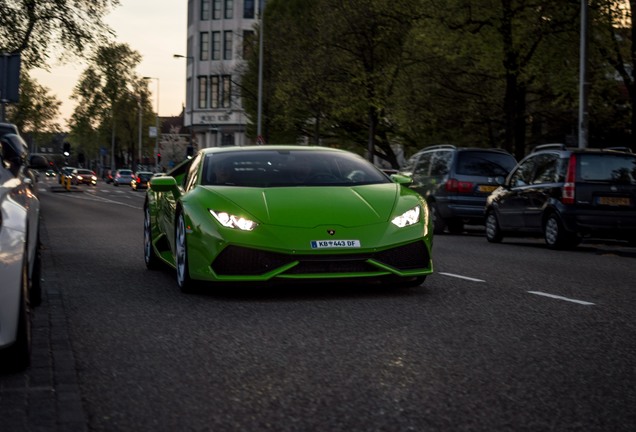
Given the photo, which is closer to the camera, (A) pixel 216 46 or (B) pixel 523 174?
(B) pixel 523 174

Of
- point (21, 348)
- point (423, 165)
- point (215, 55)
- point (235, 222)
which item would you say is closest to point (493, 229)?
point (423, 165)

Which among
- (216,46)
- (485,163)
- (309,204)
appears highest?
(216,46)

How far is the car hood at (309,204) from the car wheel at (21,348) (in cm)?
343

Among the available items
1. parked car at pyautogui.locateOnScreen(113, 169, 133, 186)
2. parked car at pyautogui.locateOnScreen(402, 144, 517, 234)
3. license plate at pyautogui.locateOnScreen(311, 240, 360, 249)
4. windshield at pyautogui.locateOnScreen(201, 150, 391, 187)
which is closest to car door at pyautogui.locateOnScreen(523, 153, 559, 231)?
parked car at pyautogui.locateOnScreen(402, 144, 517, 234)

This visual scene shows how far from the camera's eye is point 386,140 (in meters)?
54.0

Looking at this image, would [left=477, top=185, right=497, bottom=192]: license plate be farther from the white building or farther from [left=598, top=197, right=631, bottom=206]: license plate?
the white building

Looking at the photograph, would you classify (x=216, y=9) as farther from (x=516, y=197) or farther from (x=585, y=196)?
(x=585, y=196)

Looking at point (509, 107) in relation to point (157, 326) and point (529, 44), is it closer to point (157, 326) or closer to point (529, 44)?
point (529, 44)

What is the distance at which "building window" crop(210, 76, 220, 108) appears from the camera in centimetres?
10712

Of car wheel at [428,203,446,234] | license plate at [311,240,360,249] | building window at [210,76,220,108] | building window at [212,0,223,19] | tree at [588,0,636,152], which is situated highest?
building window at [212,0,223,19]

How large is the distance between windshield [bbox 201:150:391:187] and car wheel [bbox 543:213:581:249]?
7.88 meters

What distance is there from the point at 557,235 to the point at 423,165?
683 centimetres

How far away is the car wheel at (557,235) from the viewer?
18016mm

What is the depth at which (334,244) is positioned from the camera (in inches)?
361
